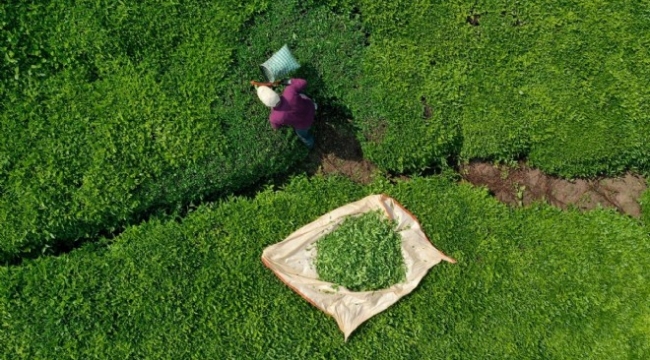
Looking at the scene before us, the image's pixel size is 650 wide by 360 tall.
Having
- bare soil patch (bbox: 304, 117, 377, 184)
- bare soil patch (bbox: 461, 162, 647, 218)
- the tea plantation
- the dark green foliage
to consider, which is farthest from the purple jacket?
the dark green foliage

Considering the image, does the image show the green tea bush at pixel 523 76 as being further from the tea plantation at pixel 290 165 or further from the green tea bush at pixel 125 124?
the green tea bush at pixel 125 124

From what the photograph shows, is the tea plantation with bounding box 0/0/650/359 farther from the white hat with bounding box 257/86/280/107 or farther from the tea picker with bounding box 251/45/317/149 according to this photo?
the white hat with bounding box 257/86/280/107

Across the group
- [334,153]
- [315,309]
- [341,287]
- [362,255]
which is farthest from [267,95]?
[315,309]

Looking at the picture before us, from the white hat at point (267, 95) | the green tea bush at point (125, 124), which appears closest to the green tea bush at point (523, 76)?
the white hat at point (267, 95)

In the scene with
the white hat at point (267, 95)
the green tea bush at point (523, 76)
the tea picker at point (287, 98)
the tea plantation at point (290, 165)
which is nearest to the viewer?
the white hat at point (267, 95)

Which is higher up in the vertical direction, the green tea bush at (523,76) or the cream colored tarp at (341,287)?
the green tea bush at (523,76)

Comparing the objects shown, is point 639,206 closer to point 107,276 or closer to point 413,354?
point 413,354

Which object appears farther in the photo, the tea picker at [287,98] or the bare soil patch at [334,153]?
the bare soil patch at [334,153]
